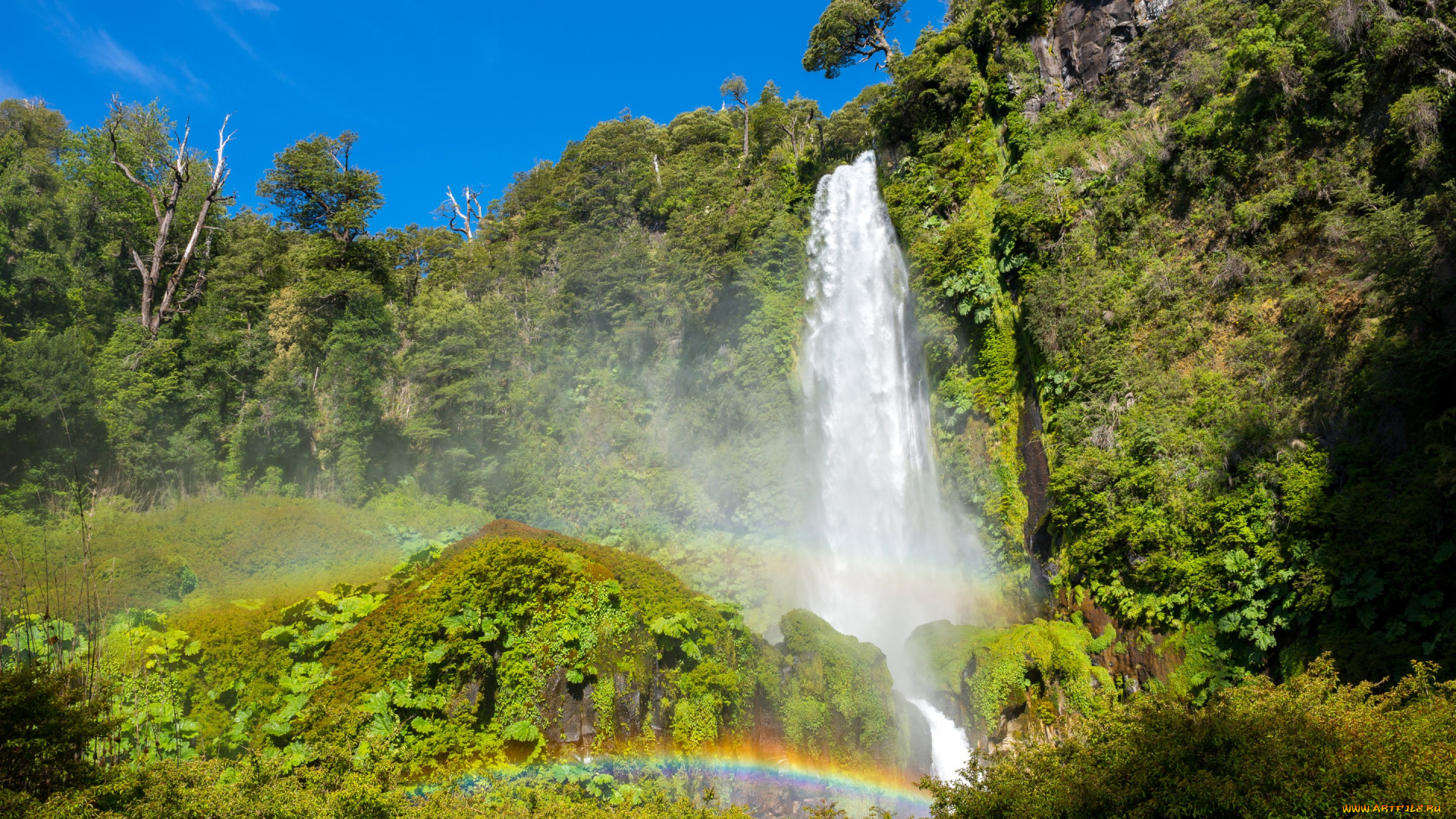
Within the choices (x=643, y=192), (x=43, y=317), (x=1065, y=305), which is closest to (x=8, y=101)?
(x=43, y=317)

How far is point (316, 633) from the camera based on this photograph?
32.4 ft

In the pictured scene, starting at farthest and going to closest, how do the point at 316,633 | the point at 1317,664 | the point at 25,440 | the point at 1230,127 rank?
the point at 25,440 → the point at 1230,127 → the point at 316,633 → the point at 1317,664

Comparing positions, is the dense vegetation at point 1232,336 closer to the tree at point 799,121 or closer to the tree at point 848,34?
the tree at point 848,34

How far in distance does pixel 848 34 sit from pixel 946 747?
2513 cm

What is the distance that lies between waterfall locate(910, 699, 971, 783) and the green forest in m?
0.43

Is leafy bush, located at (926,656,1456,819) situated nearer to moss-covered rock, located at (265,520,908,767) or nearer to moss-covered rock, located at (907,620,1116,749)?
moss-covered rock, located at (907,620,1116,749)

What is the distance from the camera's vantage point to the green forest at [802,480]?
709 cm

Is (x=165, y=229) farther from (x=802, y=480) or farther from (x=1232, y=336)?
(x=1232, y=336)

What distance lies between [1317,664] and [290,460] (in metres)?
29.2

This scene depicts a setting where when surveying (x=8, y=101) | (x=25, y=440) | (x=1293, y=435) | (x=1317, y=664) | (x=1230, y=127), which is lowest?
(x=1317, y=664)

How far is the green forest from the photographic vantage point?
23.3ft

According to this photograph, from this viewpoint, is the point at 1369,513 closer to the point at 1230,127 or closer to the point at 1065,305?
the point at 1065,305

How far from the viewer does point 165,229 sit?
85.3 feet

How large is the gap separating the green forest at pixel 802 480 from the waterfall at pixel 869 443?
3.26 ft
